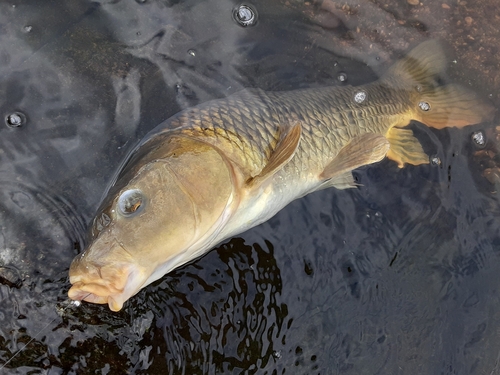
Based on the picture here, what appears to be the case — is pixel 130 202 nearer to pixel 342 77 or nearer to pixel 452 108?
pixel 342 77

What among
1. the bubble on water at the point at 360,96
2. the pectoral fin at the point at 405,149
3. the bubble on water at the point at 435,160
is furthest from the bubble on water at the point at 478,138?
the bubble on water at the point at 360,96

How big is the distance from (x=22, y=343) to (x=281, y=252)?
1.66 metres

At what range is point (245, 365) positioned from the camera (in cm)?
263

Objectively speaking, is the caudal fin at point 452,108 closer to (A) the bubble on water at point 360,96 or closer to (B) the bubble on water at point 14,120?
(A) the bubble on water at point 360,96

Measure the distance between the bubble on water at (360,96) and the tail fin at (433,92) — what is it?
1.08ft

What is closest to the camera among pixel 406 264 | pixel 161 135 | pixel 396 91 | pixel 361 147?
pixel 161 135

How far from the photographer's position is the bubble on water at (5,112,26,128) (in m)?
2.83

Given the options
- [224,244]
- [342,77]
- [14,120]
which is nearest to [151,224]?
[224,244]

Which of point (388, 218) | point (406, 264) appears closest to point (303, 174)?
point (388, 218)

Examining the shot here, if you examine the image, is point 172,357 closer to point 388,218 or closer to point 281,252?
point 281,252

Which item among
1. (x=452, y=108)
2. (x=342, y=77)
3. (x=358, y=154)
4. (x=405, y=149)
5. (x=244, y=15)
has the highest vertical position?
(x=244, y=15)

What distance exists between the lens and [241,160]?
7.84 feet

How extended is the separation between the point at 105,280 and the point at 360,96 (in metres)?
2.24

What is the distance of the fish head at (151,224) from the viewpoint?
1777 mm
